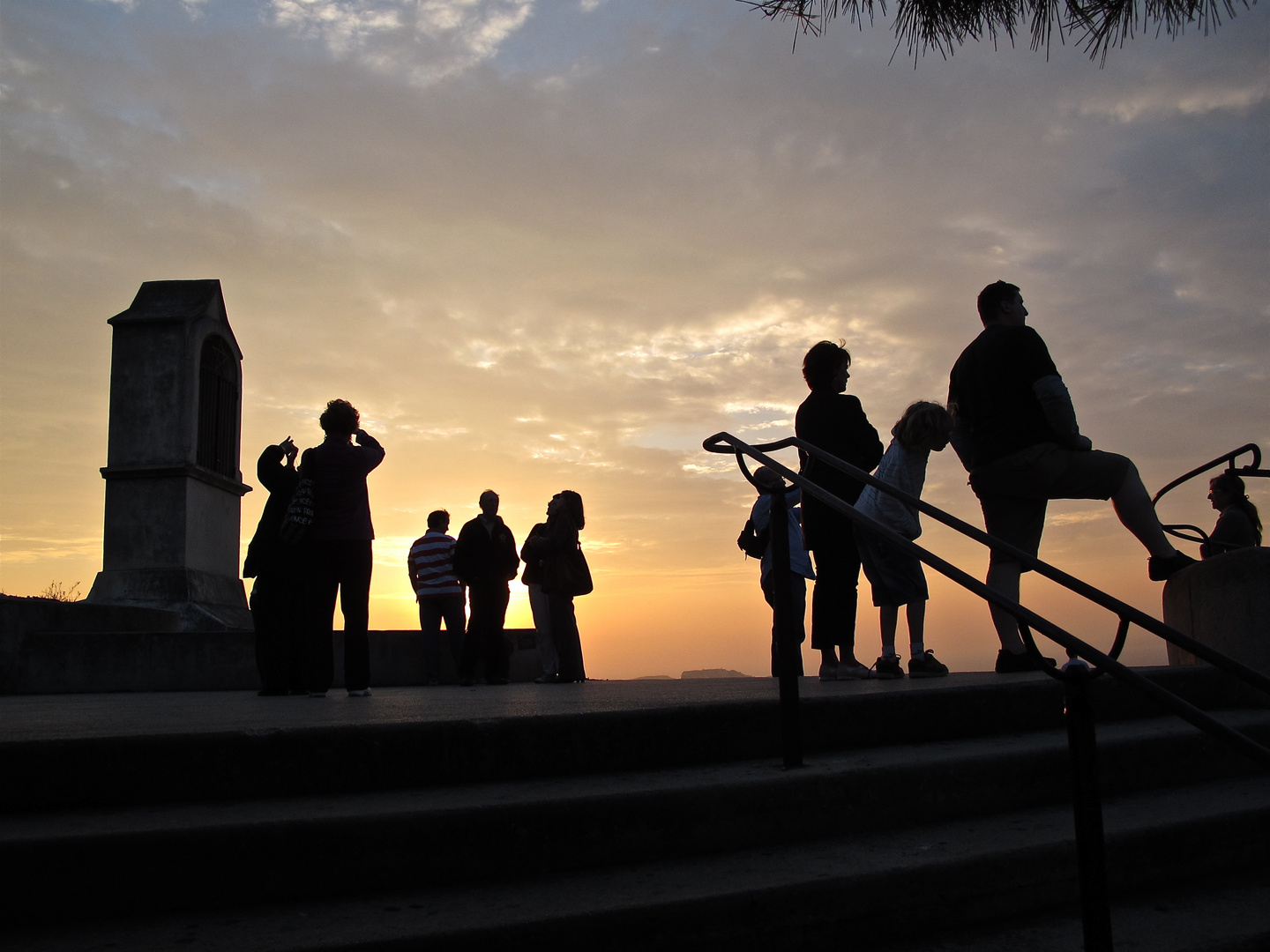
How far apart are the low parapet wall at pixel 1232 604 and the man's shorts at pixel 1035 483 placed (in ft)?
2.09

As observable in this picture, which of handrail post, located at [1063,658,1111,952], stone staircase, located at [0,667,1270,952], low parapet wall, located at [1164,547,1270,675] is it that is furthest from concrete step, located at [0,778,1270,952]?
low parapet wall, located at [1164,547,1270,675]

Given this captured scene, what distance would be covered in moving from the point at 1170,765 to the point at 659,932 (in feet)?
6.85

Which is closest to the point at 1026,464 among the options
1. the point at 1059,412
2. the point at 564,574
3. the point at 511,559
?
the point at 1059,412

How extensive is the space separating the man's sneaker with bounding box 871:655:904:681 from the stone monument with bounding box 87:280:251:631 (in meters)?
7.28

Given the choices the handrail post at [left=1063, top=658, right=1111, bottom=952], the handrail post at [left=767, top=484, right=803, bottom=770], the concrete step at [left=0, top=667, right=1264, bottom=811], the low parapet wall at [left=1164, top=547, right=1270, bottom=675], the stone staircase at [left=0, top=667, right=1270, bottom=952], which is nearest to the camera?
the handrail post at [left=1063, top=658, right=1111, bottom=952]

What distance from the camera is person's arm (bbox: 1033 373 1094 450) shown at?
437 cm

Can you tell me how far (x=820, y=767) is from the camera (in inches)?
113

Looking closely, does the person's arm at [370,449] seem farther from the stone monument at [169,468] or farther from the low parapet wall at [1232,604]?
the stone monument at [169,468]

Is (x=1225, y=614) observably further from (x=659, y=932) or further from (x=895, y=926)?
(x=659, y=932)

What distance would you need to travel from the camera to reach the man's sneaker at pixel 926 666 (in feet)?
17.0

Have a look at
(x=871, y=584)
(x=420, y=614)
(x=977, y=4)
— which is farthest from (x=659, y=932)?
(x=420, y=614)

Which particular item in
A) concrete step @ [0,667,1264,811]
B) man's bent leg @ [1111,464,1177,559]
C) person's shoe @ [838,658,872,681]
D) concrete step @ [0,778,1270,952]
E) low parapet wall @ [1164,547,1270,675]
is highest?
man's bent leg @ [1111,464,1177,559]

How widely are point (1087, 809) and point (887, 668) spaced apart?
3097 millimetres

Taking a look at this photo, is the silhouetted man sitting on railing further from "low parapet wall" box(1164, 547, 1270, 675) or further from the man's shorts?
"low parapet wall" box(1164, 547, 1270, 675)
